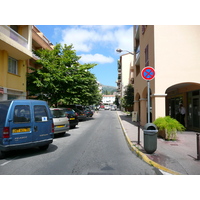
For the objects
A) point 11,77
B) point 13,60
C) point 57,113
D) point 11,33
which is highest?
point 11,33

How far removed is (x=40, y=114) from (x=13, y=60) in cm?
1023

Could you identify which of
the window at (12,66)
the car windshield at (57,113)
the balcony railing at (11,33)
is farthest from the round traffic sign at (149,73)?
the window at (12,66)

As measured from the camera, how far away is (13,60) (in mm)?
14086

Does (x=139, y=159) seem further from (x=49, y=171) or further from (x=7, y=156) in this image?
(x=7, y=156)

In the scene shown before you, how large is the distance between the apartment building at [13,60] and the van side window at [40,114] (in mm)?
7135

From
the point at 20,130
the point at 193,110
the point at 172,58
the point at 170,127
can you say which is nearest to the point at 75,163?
the point at 20,130

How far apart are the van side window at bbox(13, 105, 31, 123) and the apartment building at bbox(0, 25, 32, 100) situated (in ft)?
24.0

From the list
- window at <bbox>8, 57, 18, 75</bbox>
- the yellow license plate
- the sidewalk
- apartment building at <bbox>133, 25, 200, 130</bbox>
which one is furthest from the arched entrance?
window at <bbox>8, 57, 18, 75</bbox>

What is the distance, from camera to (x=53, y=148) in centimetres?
686

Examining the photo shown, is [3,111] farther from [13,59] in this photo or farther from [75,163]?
[13,59]
